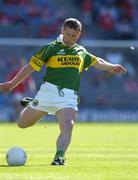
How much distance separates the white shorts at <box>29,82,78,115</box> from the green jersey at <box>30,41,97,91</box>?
0.10 metres

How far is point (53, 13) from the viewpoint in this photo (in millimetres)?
37156

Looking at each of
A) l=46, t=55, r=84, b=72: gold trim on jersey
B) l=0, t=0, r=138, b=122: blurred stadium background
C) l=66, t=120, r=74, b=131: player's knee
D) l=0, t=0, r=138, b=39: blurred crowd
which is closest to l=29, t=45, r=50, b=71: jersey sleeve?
l=46, t=55, r=84, b=72: gold trim on jersey

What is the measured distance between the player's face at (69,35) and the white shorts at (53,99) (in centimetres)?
73

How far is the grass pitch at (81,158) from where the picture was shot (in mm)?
10555

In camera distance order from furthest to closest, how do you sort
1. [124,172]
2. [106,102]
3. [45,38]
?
[45,38] < [106,102] < [124,172]

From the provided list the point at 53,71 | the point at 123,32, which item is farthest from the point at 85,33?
the point at 53,71

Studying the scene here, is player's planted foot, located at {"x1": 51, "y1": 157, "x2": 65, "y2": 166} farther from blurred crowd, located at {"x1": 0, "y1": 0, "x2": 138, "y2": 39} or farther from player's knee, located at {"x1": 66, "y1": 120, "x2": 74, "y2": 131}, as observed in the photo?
blurred crowd, located at {"x1": 0, "y1": 0, "x2": 138, "y2": 39}

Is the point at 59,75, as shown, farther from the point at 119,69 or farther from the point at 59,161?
the point at 59,161

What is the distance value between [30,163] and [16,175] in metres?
2.20

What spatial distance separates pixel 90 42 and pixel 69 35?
21809 mm

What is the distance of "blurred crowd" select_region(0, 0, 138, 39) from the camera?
118ft

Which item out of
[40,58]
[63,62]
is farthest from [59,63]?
[40,58]

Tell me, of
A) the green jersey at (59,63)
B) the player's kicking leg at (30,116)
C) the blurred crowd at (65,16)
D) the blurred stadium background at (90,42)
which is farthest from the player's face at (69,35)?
the blurred crowd at (65,16)

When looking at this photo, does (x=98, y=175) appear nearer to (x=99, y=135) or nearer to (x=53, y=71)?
(x=53, y=71)
